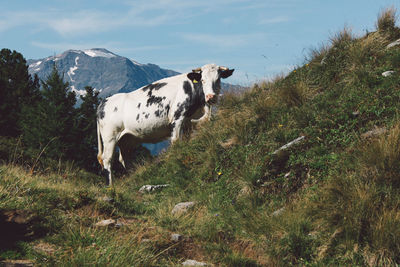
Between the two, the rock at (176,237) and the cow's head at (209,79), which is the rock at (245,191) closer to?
the rock at (176,237)

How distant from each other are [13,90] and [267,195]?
38509 millimetres

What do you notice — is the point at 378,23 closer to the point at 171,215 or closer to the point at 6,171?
the point at 171,215

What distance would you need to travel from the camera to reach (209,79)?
1079 cm

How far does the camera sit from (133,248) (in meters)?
4.29

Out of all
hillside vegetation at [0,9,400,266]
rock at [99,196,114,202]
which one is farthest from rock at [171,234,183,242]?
rock at [99,196,114,202]

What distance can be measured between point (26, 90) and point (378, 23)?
3693 centimetres

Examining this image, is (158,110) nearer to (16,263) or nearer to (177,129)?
(177,129)

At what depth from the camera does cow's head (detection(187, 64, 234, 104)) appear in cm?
1050

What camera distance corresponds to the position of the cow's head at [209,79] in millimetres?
10500

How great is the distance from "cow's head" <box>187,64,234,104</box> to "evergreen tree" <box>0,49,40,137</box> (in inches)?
999

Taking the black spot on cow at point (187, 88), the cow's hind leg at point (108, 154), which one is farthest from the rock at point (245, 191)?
the cow's hind leg at point (108, 154)

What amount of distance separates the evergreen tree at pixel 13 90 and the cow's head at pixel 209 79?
25.4 meters

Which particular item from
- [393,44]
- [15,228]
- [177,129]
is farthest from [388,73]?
[15,228]

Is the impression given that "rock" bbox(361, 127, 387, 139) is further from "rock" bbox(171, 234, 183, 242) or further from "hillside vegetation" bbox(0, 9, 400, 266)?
"rock" bbox(171, 234, 183, 242)
